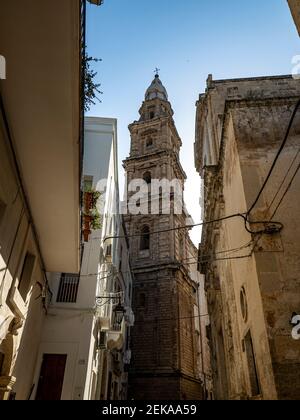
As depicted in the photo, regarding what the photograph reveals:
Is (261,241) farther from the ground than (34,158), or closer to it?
closer to it

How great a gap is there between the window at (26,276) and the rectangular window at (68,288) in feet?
11.1

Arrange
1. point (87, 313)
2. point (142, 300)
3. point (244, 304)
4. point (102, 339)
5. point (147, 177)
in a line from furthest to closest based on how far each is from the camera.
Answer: point (147, 177) → point (142, 300) → point (102, 339) → point (87, 313) → point (244, 304)

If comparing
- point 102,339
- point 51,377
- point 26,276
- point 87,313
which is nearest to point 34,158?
point 26,276

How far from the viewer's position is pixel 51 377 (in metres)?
9.04

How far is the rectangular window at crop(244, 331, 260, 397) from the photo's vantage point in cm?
673

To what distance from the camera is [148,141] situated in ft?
115

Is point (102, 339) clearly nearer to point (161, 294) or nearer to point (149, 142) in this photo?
point (161, 294)

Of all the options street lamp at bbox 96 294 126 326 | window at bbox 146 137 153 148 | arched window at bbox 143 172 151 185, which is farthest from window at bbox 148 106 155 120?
street lamp at bbox 96 294 126 326

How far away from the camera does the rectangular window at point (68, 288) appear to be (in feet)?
34.0

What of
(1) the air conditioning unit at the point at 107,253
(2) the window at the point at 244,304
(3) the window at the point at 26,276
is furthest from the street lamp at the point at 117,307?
(2) the window at the point at 244,304

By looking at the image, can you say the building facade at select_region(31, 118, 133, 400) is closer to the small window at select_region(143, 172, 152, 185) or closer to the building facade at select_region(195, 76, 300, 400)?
the building facade at select_region(195, 76, 300, 400)

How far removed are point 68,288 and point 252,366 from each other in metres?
6.28

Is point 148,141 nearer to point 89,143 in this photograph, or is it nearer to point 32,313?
point 89,143
